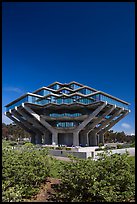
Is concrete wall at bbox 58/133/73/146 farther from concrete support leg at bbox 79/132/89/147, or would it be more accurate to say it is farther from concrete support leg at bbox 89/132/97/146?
concrete support leg at bbox 89/132/97/146

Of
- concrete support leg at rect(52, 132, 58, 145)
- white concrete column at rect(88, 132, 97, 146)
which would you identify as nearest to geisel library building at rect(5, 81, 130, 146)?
concrete support leg at rect(52, 132, 58, 145)

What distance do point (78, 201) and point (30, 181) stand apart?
232cm

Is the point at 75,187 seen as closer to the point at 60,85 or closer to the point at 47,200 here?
the point at 47,200

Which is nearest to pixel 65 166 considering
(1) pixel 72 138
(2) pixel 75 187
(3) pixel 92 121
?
(2) pixel 75 187

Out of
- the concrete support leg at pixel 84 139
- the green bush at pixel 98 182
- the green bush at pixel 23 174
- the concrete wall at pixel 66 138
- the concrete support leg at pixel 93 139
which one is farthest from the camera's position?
the concrete support leg at pixel 93 139

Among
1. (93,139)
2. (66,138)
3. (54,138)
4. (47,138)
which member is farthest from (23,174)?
(93,139)

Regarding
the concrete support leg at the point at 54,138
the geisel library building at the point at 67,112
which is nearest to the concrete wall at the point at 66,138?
the geisel library building at the point at 67,112

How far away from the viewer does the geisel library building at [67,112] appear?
4316 cm

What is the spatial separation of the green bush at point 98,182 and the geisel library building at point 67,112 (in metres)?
33.9

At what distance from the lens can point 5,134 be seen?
2517 inches

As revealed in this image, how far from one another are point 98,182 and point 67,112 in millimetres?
41760

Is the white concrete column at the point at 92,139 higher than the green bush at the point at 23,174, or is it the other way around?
the green bush at the point at 23,174

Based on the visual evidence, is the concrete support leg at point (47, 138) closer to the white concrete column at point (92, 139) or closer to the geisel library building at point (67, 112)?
the geisel library building at point (67, 112)

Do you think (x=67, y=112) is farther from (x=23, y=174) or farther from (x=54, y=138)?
(x=23, y=174)
